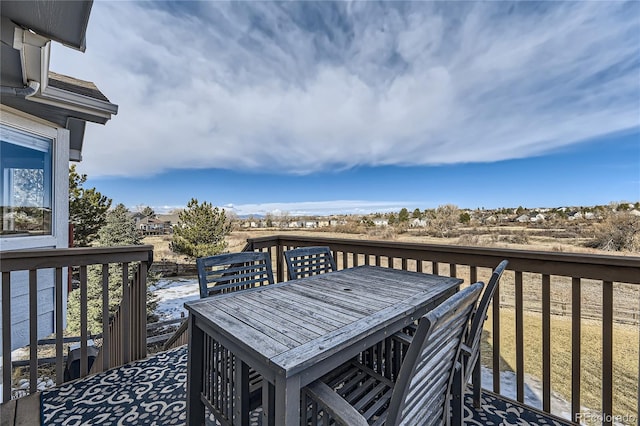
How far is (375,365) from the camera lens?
5.68ft

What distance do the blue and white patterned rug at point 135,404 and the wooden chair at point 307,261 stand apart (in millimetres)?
1104

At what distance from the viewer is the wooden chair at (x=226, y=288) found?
4.60ft

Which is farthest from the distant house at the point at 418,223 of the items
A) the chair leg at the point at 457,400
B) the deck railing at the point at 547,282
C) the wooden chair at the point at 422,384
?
the wooden chair at the point at 422,384

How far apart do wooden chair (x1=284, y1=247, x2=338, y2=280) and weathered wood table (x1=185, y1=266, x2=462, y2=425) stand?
0.46 m

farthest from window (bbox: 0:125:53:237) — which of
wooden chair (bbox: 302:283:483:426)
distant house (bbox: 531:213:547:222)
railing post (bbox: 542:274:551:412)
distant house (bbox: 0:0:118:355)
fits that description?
distant house (bbox: 531:213:547:222)

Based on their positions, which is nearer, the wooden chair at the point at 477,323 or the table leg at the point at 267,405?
the table leg at the point at 267,405

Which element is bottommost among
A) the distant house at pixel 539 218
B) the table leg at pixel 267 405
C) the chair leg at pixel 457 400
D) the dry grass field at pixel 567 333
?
the dry grass field at pixel 567 333

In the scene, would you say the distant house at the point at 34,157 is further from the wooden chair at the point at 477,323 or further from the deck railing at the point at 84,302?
the wooden chair at the point at 477,323

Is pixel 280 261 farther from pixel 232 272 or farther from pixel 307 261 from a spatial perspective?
pixel 232 272

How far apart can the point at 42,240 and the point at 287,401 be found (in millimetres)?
4267

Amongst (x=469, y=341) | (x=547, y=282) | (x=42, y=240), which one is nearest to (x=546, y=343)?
(x=547, y=282)

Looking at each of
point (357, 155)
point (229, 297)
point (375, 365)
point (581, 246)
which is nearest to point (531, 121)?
point (581, 246)

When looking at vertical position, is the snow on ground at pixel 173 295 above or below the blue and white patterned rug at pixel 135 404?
below

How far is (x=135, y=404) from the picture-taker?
1.95 meters
